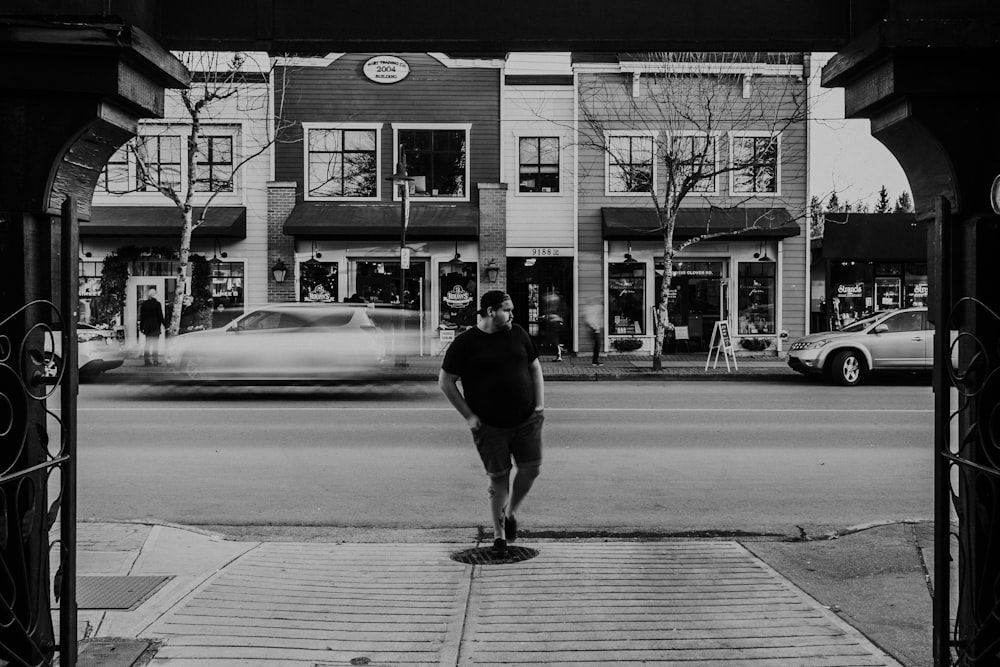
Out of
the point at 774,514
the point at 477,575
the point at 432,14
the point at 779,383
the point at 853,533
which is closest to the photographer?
the point at 432,14

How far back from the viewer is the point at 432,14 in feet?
14.1

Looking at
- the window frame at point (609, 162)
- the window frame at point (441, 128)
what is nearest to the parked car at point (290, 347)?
the window frame at point (441, 128)

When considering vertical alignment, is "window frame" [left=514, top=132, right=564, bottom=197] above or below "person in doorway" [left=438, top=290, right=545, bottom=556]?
above

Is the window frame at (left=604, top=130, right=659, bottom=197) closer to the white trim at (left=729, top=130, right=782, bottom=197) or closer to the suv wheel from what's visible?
the white trim at (left=729, top=130, right=782, bottom=197)

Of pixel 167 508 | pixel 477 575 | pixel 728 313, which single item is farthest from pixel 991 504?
pixel 728 313

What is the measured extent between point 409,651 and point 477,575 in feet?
4.34

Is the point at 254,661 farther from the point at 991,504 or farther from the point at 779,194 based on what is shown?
the point at 779,194

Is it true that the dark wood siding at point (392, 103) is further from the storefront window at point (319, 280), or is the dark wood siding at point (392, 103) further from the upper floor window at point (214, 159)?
the storefront window at point (319, 280)

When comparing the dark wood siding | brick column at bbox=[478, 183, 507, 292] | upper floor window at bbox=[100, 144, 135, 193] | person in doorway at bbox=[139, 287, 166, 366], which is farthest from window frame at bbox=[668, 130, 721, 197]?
upper floor window at bbox=[100, 144, 135, 193]

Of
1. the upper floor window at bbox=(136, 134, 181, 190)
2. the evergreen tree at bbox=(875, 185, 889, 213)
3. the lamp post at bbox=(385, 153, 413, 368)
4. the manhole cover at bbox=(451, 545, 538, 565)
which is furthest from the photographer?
the evergreen tree at bbox=(875, 185, 889, 213)

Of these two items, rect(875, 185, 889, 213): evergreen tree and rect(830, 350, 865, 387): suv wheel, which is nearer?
rect(830, 350, 865, 387): suv wheel

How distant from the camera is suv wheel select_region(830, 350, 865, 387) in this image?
18531 mm

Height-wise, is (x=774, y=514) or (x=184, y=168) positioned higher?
(x=184, y=168)

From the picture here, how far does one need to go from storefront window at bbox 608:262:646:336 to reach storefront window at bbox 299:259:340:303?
293 inches
